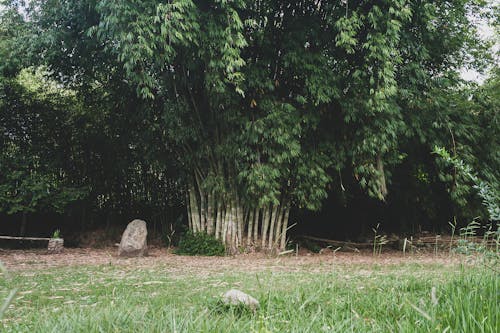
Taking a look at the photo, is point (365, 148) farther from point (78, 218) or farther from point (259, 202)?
point (78, 218)

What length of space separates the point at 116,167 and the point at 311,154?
478 centimetres

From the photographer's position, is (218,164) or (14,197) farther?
(14,197)

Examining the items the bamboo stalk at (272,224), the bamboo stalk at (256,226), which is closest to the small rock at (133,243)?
the bamboo stalk at (256,226)

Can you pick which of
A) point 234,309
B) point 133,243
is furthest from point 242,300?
point 133,243

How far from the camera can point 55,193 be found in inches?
338

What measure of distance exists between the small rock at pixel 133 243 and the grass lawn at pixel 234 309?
0.57 metres

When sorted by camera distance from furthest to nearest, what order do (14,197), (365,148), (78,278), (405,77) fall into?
(14,197), (405,77), (365,148), (78,278)

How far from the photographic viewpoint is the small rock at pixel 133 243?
7.61 metres

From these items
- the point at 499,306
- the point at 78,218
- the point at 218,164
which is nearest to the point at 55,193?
the point at 78,218

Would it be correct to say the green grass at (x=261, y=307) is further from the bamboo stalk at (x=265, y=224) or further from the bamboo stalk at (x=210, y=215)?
the bamboo stalk at (x=210, y=215)

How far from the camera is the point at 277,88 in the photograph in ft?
24.4

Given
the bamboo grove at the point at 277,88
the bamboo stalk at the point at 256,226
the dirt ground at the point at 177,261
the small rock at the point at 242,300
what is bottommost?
the dirt ground at the point at 177,261

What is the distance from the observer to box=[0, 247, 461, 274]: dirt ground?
19.5ft

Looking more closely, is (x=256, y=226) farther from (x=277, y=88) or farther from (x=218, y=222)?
(x=277, y=88)
